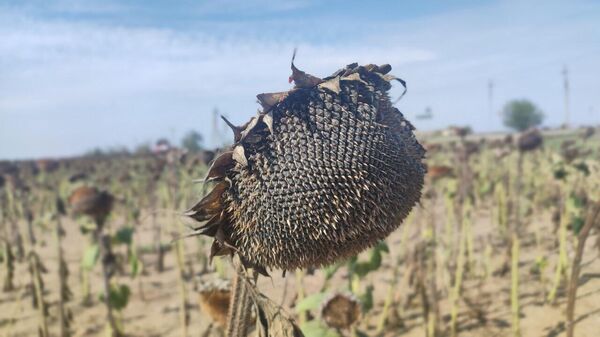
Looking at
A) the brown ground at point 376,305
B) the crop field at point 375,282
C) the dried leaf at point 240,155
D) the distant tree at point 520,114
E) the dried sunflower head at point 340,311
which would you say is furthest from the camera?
the distant tree at point 520,114

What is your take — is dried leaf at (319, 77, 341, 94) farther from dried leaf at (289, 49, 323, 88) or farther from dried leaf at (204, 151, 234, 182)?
dried leaf at (204, 151, 234, 182)

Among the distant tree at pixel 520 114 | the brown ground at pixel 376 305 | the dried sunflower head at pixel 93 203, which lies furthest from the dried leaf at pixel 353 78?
the distant tree at pixel 520 114

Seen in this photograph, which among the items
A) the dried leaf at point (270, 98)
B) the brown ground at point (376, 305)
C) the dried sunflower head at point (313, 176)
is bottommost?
the brown ground at point (376, 305)

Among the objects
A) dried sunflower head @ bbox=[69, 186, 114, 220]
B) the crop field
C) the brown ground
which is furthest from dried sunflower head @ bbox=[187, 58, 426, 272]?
dried sunflower head @ bbox=[69, 186, 114, 220]

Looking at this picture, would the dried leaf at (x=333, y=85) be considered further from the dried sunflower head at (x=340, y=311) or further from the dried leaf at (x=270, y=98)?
the dried sunflower head at (x=340, y=311)

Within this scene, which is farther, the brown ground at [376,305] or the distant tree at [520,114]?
the distant tree at [520,114]
